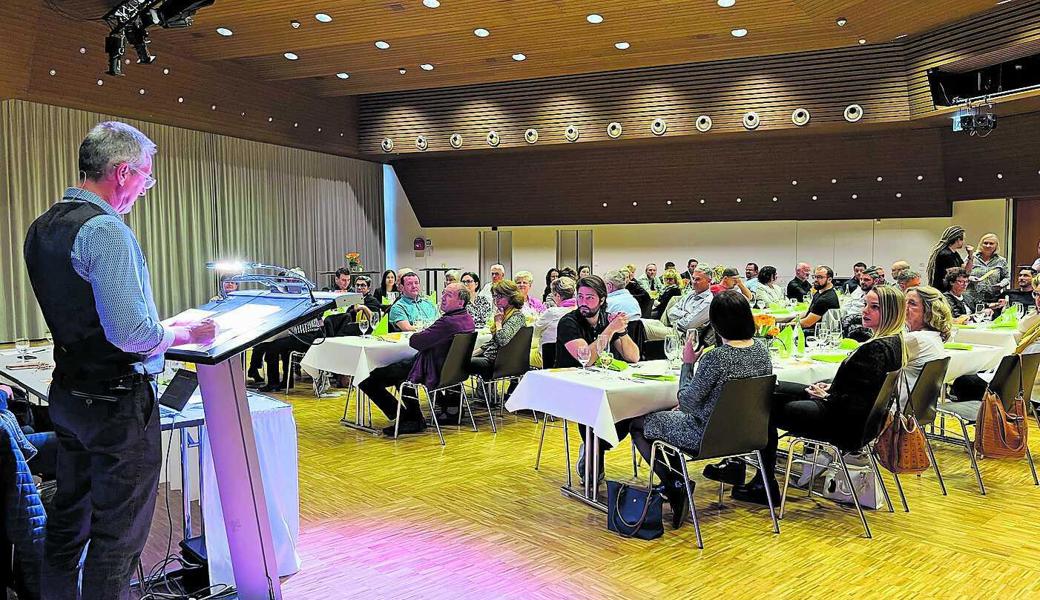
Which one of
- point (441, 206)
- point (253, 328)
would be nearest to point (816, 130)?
point (441, 206)

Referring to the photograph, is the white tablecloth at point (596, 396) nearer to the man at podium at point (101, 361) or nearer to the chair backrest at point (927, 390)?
the chair backrest at point (927, 390)

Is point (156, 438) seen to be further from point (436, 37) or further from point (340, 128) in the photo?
point (340, 128)

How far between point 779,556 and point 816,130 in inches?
390

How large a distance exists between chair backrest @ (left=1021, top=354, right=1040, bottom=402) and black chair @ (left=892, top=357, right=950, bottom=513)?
54 centimetres

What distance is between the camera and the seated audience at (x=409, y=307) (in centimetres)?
776

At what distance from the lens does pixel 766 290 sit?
34.8 feet

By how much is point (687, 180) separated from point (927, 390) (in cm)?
1068

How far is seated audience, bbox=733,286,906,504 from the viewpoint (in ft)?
14.2

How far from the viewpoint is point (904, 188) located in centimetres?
1404

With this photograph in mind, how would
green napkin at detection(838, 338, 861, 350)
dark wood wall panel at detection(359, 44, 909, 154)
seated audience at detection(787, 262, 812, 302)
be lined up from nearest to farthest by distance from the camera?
green napkin at detection(838, 338, 861, 350)
seated audience at detection(787, 262, 812, 302)
dark wood wall panel at detection(359, 44, 909, 154)

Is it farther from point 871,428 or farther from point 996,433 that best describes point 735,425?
point 996,433

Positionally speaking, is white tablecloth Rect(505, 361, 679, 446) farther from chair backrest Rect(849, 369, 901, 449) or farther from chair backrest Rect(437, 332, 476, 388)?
chair backrest Rect(437, 332, 476, 388)

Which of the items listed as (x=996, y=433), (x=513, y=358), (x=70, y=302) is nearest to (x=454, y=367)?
(x=513, y=358)

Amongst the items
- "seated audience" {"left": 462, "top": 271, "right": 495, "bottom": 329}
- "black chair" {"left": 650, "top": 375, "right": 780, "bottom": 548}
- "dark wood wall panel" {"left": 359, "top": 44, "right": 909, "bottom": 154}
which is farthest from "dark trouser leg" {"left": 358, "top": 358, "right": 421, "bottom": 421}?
"dark wood wall panel" {"left": 359, "top": 44, "right": 909, "bottom": 154}
